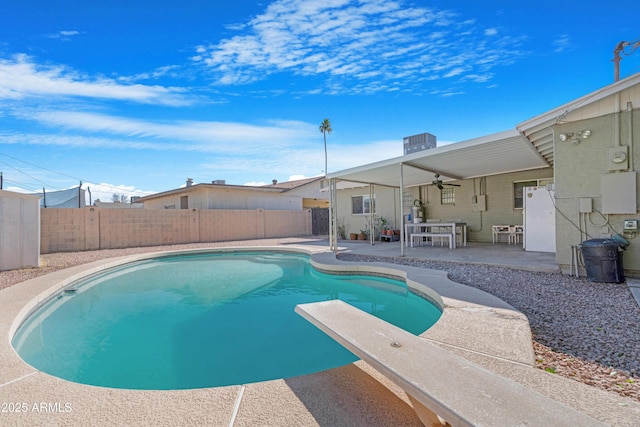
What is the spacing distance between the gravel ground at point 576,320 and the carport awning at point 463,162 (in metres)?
2.68

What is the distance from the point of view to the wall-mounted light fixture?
5.63m

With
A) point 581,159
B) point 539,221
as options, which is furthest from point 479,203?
point 581,159

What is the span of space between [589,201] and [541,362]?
14.7 ft

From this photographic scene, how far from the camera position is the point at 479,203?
11500 mm

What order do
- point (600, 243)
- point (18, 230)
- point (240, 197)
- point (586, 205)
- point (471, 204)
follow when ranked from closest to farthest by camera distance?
point (600, 243) → point (586, 205) → point (18, 230) → point (471, 204) → point (240, 197)

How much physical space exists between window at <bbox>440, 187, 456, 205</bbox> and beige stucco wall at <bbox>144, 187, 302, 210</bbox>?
11031 mm

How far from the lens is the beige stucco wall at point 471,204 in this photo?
1082 centimetres

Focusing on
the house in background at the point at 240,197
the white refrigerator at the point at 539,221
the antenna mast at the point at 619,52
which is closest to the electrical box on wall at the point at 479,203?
the white refrigerator at the point at 539,221

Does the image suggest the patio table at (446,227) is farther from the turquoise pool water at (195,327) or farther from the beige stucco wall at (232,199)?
the beige stucco wall at (232,199)

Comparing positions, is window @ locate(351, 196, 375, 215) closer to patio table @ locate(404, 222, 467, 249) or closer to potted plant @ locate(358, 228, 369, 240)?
potted plant @ locate(358, 228, 369, 240)

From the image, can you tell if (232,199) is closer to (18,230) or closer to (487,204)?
(18,230)

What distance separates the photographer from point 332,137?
3142 centimetres

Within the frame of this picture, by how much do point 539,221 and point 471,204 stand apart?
334 centimetres

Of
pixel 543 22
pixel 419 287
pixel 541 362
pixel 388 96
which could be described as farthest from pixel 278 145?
pixel 541 362
